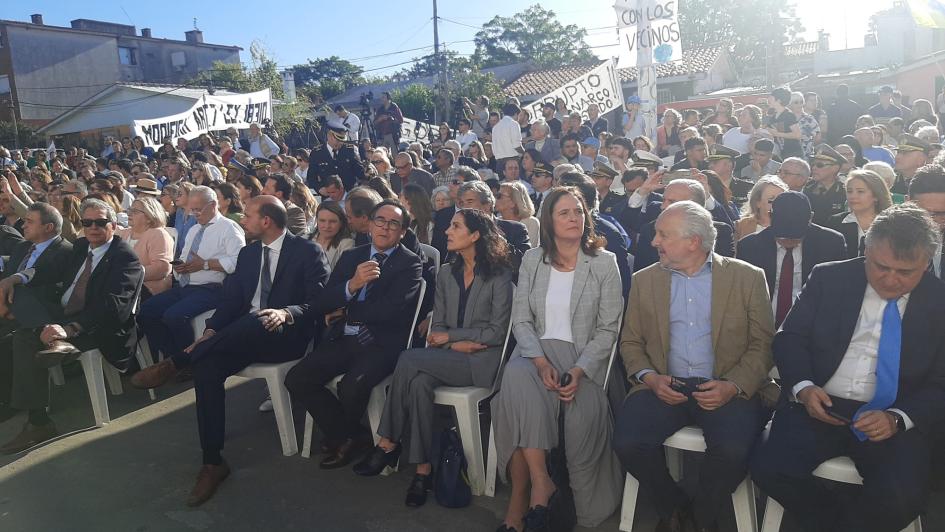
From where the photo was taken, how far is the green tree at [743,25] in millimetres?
49250

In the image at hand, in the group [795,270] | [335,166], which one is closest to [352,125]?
[335,166]

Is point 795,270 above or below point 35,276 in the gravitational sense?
below

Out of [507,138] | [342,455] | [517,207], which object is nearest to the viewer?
[342,455]

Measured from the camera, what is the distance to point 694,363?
3.23 meters

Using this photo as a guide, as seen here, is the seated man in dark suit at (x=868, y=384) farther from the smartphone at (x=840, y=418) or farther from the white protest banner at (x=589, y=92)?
the white protest banner at (x=589, y=92)

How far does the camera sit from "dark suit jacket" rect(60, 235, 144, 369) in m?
4.86

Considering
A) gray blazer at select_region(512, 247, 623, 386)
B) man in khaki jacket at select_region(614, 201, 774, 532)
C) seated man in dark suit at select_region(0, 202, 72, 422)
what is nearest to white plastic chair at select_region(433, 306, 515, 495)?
gray blazer at select_region(512, 247, 623, 386)

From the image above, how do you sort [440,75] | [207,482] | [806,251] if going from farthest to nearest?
[440,75] < [806,251] < [207,482]

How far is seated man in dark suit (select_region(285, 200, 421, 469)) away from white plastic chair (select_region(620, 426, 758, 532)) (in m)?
1.52

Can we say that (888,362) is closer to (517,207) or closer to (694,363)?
(694,363)

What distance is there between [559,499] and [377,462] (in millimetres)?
1134

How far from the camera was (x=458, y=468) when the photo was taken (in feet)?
11.5

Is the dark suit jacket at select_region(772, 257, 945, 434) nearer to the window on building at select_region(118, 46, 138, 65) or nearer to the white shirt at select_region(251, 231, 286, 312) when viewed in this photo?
the white shirt at select_region(251, 231, 286, 312)

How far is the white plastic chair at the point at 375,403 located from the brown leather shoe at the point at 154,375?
0.88 meters
